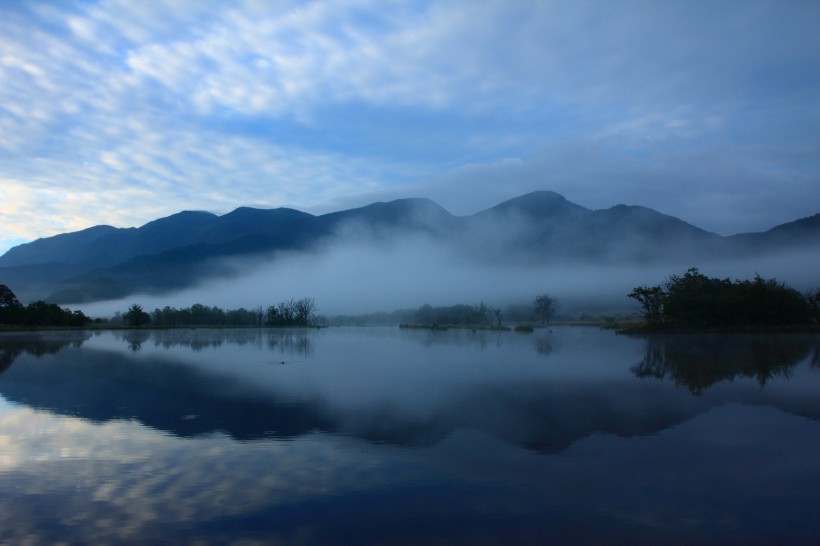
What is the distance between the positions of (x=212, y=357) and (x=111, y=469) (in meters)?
21.3

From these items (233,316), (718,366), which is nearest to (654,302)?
(718,366)

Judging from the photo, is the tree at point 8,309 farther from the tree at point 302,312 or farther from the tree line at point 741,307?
the tree line at point 741,307

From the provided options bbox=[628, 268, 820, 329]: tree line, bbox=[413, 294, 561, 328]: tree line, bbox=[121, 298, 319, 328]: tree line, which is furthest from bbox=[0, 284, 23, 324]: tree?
bbox=[628, 268, 820, 329]: tree line

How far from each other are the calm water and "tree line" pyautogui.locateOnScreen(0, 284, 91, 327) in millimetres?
66126

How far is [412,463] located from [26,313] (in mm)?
81307

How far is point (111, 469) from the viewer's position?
8.09 m

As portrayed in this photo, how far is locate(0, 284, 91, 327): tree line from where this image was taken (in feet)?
230

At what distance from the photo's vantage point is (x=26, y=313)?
71812 millimetres

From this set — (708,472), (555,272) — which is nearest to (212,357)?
(708,472)

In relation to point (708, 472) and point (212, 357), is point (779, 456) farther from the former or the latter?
point (212, 357)

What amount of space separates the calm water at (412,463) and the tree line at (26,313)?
66.1 m

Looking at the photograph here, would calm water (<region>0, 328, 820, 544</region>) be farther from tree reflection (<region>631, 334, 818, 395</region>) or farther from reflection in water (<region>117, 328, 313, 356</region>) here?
reflection in water (<region>117, 328, 313, 356</region>)

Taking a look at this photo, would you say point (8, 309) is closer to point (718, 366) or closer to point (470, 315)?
point (470, 315)

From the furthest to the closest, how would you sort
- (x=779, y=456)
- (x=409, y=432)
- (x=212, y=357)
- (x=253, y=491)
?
(x=212, y=357) < (x=409, y=432) < (x=779, y=456) < (x=253, y=491)
